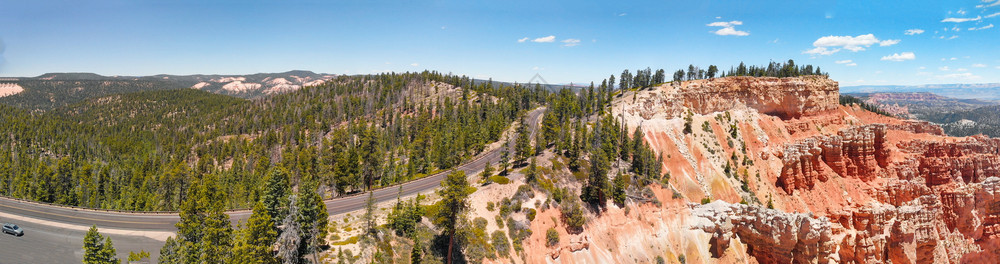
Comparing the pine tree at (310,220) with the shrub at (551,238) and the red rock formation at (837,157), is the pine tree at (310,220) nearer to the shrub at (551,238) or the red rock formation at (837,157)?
the shrub at (551,238)

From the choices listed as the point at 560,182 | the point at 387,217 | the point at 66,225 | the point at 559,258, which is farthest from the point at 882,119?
the point at 66,225

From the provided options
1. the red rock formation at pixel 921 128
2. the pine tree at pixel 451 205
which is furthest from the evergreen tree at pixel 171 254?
the red rock formation at pixel 921 128

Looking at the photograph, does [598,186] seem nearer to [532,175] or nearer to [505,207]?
[532,175]

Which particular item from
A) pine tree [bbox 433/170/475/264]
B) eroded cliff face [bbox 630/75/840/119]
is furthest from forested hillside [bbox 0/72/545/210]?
eroded cliff face [bbox 630/75/840/119]

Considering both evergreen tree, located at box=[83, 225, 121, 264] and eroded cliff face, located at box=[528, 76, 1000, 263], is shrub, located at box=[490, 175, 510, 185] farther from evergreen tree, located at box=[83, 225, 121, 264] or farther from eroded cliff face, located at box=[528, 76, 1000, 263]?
evergreen tree, located at box=[83, 225, 121, 264]

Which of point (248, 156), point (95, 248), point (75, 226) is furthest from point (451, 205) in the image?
point (248, 156)
